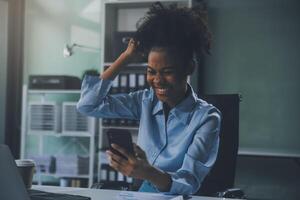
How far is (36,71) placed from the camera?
4.46 m

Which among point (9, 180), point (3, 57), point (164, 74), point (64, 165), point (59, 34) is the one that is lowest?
point (64, 165)

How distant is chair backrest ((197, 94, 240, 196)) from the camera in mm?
A: 2016

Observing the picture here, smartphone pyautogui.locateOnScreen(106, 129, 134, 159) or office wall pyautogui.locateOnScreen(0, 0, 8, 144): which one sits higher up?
office wall pyautogui.locateOnScreen(0, 0, 8, 144)

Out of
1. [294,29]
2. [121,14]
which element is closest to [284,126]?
[294,29]

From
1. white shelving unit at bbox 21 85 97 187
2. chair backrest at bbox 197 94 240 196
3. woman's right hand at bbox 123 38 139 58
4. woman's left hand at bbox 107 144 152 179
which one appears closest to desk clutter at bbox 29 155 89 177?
white shelving unit at bbox 21 85 97 187

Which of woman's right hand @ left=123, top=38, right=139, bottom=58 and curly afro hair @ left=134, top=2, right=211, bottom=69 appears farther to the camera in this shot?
woman's right hand @ left=123, top=38, right=139, bottom=58

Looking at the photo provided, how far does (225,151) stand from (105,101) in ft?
1.95

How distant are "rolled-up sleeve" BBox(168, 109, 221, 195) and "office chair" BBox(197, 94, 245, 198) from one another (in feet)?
1.66

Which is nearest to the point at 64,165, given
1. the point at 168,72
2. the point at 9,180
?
the point at 168,72

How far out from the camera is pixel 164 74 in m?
1.54

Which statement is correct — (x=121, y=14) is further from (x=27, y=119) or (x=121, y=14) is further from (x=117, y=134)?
(x=117, y=134)

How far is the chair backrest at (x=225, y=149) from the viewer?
79.4 inches

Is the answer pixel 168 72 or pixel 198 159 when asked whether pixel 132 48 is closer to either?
pixel 168 72

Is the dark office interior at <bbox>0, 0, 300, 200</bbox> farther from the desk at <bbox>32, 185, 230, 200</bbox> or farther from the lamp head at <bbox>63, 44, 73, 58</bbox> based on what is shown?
the desk at <bbox>32, 185, 230, 200</bbox>
